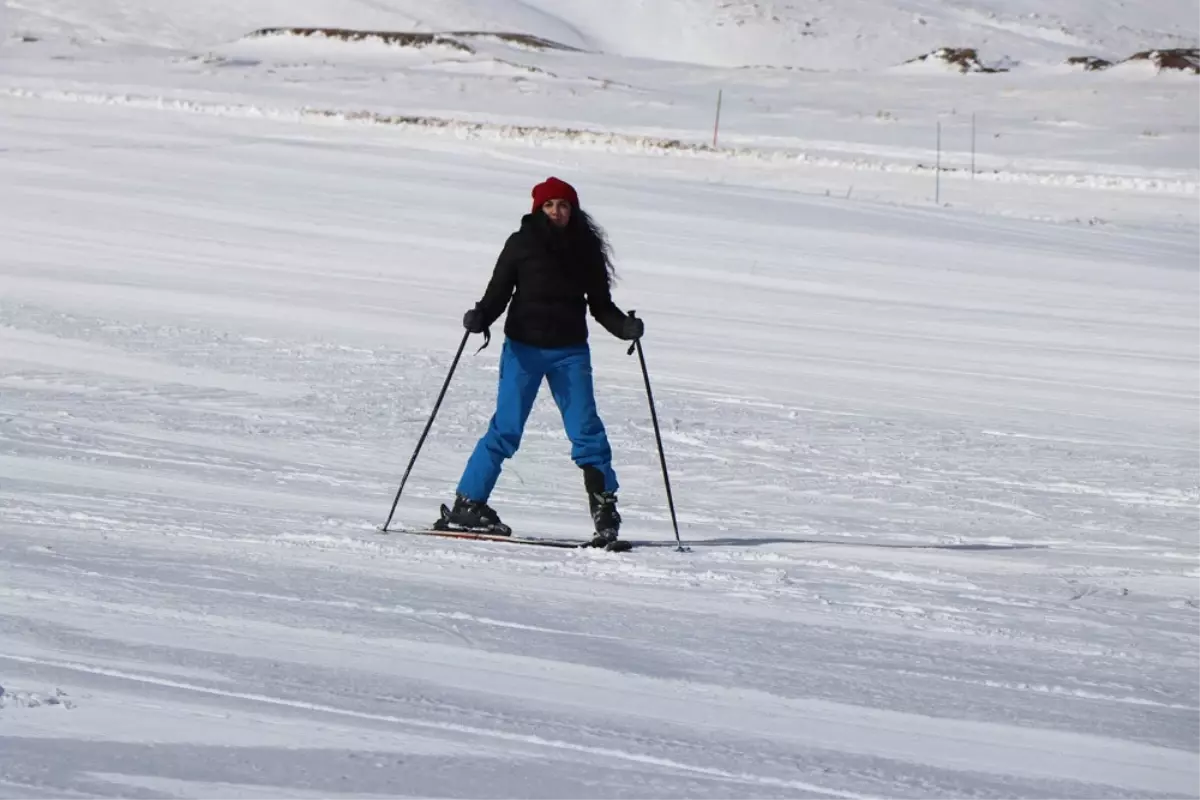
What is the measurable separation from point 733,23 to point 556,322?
65208 mm

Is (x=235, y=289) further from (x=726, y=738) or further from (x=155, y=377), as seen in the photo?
(x=726, y=738)

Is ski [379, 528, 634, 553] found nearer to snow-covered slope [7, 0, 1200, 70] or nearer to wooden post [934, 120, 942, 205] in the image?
wooden post [934, 120, 942, 205]

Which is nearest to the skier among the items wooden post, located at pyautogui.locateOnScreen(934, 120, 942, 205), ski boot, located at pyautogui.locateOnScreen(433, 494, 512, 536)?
ski boot, located at pyautogui.locateOnScreen(433, 494, 512, 536)

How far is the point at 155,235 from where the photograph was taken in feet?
57.6

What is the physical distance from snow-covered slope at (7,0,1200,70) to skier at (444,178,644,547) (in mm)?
53775

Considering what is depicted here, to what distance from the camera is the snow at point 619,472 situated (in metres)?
4.32

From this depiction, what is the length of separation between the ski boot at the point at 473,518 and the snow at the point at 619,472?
0.23m

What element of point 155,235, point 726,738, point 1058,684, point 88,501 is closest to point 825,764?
point 726,738

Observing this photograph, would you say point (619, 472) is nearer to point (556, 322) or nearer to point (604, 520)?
point (604, 520)

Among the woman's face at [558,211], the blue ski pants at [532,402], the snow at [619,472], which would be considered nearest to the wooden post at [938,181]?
the snow at [619,472]

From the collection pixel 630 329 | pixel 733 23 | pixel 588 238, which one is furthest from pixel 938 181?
pixel 733 23

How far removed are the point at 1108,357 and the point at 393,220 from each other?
27.5ft

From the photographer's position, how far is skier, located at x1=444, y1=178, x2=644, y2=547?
700 centimetres

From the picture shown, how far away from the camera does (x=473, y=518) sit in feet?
23.9
